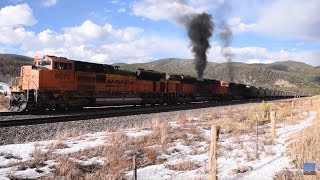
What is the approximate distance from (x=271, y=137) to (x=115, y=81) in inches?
685

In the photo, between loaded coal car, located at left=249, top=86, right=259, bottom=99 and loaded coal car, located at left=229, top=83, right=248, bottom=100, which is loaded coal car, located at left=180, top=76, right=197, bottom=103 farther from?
loaded coal car, located at left=249, top=86, right=259, bottom=99

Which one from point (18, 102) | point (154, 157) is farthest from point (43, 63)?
point (154, 157)

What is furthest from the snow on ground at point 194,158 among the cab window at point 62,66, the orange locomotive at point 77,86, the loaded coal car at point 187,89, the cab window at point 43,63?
the loaded coal car at point 187,89

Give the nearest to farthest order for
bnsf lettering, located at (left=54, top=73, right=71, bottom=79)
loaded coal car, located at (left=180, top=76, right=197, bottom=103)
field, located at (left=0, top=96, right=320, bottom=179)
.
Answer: field, located at (left=0, top=96, right=320, bottom=179)
bnsf lettering, located at (left=54, top=73, right=71, bottom=79)
loaded coal car, located at (left=180, top=76, right=197, bottom=103)

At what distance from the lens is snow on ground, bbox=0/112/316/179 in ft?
28.2

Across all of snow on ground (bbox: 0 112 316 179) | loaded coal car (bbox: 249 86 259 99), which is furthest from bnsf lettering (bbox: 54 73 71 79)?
loaded coal car (bbox: 249 86 259 99)

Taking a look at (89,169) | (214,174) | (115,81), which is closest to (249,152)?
(214,174)

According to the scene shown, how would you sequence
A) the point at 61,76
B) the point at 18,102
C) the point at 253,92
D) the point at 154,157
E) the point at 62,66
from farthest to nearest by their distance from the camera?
the point at 253,92 → the point at 62,66 → the point at 61,76 → the point at 18,102 → the point at 154,157

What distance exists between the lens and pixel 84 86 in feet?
84.6

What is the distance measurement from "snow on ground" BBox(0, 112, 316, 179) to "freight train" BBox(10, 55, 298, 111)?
32.6 ft

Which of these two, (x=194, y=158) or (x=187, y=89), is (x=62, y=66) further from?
(x=187, y=89)

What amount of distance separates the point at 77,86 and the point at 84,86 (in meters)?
0.73

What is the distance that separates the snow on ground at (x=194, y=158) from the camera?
859 cm

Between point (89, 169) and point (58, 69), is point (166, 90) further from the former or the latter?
point (89, 169)
